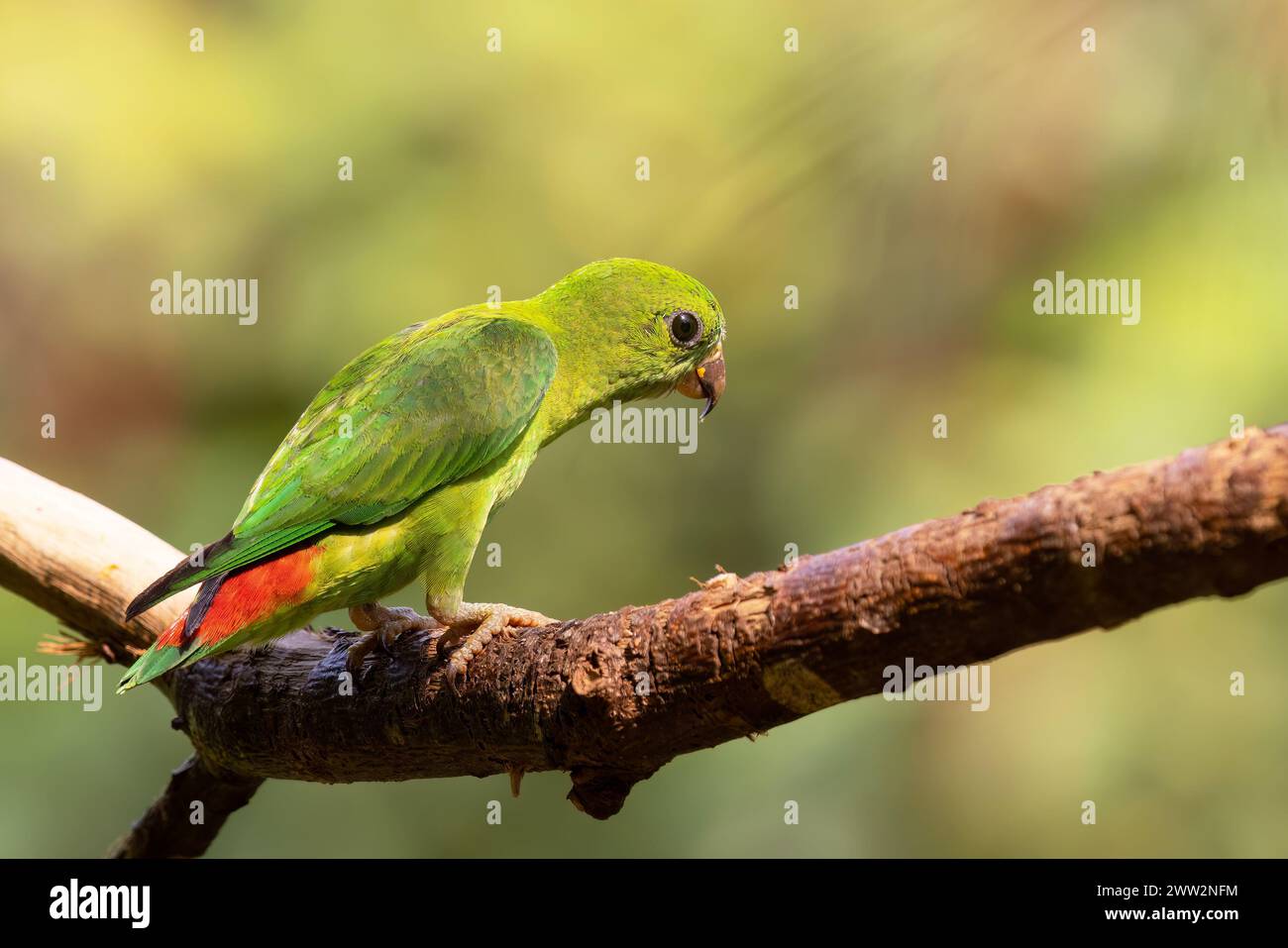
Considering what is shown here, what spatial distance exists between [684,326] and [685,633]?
1676 millimetres

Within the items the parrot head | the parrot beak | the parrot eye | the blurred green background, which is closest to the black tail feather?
the parrot head

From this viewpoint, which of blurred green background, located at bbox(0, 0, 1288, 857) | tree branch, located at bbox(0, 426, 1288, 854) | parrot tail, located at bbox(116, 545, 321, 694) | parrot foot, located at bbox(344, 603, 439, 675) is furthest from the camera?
blurred green background, located at bbox(0, 0, 1288, 857)

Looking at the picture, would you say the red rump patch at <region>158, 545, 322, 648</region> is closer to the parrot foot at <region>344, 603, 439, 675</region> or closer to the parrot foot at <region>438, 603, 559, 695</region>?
the parrot foot at <region>344, 603, 439, 675</region>

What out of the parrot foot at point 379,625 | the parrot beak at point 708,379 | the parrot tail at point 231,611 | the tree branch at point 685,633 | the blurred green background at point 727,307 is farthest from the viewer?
the blurred green background at point 727,307

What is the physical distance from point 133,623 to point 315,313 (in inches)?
121

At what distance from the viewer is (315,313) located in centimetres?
629

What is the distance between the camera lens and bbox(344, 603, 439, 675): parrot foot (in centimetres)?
316

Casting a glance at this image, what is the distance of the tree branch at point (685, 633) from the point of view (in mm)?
1749

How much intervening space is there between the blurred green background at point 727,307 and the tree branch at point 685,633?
8.34 feet

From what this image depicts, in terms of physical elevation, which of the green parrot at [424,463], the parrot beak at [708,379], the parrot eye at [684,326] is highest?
the parrot eye at [684,326]

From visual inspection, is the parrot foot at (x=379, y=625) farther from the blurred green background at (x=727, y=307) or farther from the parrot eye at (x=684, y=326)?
the blurred green background at (x=727, y=307)

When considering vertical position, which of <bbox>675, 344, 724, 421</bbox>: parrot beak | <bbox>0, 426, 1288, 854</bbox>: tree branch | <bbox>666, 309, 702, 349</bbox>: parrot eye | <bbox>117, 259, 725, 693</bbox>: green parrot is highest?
<bbox>666, 309, 702, 349</bbox>: parrot eye

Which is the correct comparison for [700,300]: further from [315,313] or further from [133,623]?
[315,313]

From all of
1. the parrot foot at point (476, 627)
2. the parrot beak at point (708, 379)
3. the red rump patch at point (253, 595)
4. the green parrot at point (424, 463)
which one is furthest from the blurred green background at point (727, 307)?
the red rump patch at point (253, 595)
